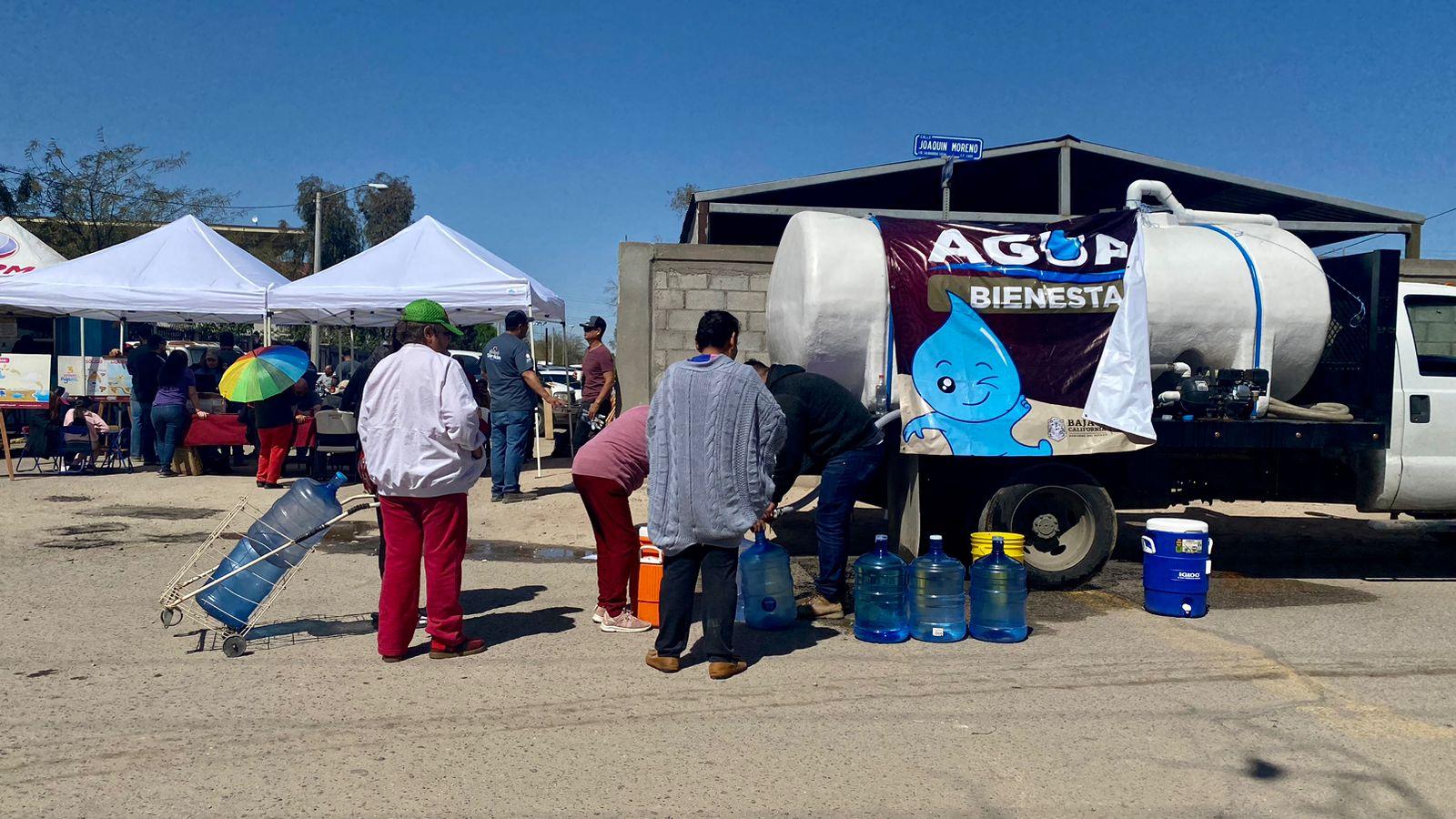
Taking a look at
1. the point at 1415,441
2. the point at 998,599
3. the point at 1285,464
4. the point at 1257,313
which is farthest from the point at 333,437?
the point at 1415,441

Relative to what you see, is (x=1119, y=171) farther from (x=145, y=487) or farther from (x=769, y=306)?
(x=145, y=487)

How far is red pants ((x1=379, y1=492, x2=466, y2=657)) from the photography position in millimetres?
5387

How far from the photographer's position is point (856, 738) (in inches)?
173

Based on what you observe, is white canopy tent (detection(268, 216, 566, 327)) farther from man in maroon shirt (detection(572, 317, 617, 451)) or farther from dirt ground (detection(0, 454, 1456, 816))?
dirt ground (detection(0, 454, 1456, 816))

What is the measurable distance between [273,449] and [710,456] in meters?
8.21

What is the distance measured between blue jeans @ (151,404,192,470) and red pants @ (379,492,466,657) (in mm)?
8389

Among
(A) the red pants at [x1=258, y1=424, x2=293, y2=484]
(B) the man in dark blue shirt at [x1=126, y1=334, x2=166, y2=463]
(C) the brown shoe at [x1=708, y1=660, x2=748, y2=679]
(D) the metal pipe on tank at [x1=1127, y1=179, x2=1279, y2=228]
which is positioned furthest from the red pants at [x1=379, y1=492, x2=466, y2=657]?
(B) the man in dark blue shirt at [x1=126, y1=334, x2=166, y2=463]

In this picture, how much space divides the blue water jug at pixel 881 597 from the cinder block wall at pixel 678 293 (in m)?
5.83

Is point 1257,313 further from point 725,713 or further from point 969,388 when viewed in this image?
point 725,713

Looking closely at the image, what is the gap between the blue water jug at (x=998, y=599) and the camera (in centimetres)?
591

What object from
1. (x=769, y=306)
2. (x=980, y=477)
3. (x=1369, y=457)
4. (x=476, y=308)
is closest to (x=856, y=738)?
(x=980, y=477)

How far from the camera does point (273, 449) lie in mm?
11727

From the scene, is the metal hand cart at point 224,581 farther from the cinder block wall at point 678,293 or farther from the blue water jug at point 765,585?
the cinder block wall at point 678,293

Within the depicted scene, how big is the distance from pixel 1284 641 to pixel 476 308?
32.5 feet
